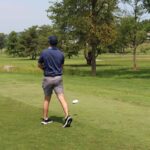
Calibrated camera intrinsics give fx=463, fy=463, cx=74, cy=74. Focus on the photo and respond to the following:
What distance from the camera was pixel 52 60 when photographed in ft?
35.0

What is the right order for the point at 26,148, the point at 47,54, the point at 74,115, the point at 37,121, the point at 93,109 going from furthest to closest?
1. the point at 93,109
2. the point at 74,115
3. the point at 37,121
4. the point at 47,54
5. the point at 26,148

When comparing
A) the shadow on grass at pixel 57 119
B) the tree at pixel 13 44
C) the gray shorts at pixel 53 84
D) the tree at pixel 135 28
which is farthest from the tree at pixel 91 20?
the tree at pixel 13 44

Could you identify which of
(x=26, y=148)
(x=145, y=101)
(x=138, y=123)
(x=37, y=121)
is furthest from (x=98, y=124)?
(x=145, y=101)

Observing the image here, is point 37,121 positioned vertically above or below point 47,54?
below

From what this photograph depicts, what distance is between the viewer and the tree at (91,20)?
3969 cm

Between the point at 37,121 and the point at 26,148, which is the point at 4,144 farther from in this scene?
the point at 37,121

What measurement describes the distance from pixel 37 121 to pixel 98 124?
164 centimetres

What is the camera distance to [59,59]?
10.7m

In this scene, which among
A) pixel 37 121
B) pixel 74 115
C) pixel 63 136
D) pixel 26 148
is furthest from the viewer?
pixel 74 115

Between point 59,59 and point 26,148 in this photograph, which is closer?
point 26,148

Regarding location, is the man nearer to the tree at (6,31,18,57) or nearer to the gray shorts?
the gray shorts

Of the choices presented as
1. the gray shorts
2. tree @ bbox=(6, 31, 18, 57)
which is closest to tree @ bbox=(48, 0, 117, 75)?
the gray shorts

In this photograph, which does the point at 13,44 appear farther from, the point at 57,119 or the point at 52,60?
the point at 52,60

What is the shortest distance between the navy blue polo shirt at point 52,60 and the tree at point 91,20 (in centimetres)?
2886
